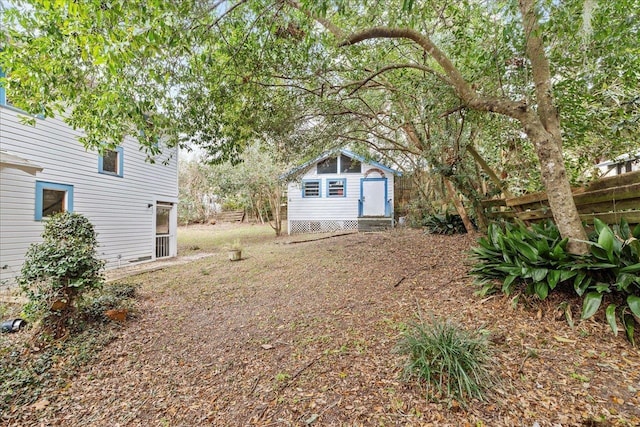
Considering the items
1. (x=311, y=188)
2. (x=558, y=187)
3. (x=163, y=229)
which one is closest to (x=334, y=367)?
(x=558, y=187)

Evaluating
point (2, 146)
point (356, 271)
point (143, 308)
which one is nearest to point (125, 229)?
point (2, 146)

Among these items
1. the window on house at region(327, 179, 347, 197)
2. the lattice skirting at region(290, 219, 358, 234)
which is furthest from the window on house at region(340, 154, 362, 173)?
the lattice skirting at region(290, 219, 358, 234)

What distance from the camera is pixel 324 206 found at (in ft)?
49.2

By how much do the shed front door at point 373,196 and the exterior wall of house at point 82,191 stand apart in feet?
28.2

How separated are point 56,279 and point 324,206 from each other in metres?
12.2

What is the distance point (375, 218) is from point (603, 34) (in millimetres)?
10624

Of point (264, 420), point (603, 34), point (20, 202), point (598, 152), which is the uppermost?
point (603, 34)

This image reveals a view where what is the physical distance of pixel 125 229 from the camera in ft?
28.7

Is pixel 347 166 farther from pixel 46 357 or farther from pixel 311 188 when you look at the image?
pixel 46 357

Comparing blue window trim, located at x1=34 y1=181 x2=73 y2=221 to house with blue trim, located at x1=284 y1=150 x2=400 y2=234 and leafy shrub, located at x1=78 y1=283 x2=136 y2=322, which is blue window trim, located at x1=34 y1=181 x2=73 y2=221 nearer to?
leafy shrub, located at x1=78 y1=283 x2=136 y2=322

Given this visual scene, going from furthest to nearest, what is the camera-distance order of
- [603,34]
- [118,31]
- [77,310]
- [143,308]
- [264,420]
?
1. [143,308]
2. [77,310]
3. [603,34]
4. [118,31]
5. [264,420]

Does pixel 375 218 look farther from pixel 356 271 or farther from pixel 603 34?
pixel 603 34

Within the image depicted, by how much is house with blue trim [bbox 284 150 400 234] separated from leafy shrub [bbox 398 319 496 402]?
459 inches

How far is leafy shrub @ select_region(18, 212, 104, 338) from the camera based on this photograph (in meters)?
3.25
